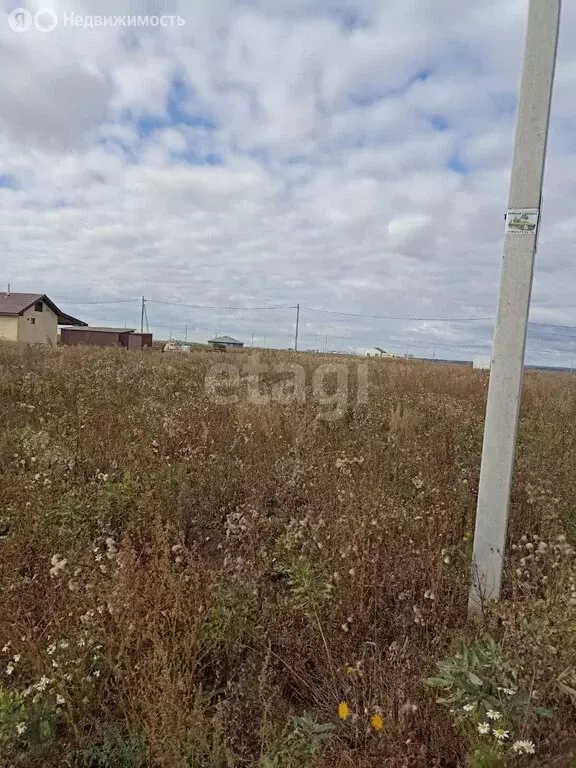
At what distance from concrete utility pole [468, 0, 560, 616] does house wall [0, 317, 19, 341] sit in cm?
3426

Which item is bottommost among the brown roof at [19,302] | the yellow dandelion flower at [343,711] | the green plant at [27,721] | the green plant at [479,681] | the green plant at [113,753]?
the green plant at [113,753]

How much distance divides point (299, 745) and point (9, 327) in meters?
34.9

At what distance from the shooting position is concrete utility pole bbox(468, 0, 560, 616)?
1.99 m

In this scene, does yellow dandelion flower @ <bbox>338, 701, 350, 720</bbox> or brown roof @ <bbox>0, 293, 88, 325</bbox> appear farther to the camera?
brown roof @ <bbox>0, 293, 88, 325</bbox>

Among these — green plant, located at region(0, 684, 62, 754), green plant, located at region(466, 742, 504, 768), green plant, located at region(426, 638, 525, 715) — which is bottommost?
green plant, located at region(0, 684, 62, 754)

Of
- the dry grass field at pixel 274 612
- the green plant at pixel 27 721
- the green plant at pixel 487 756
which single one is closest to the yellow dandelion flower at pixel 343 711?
the dry grass field at pixel 274 612

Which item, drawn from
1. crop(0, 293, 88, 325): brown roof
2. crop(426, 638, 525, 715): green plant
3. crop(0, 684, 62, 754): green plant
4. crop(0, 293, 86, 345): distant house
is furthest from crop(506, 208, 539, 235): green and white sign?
crop(0, 293, 88, 325): brown roof

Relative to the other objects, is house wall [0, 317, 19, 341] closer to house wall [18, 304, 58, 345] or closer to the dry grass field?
house wall [18, 304, 58, 345]

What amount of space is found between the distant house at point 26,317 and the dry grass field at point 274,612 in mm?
29144

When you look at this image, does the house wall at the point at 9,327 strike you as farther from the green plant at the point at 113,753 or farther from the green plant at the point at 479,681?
the green plant at the point at 479,681

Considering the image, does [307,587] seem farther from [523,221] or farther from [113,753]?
[523,221]

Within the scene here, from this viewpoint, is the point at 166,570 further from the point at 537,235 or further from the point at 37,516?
the point at 537,235

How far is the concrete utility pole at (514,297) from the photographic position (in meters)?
1.99

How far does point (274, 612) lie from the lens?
2.16 metres
